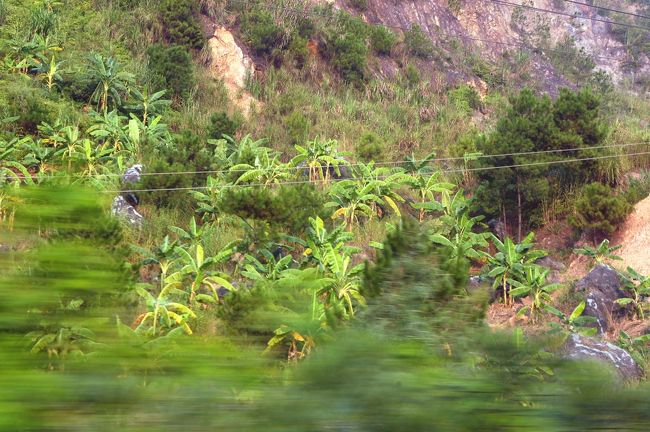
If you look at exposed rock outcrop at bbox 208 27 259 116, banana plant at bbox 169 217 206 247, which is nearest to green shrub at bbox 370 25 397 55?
exposed rock outcrop at bbox 208 27 259 116

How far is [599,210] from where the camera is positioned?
15.9 m

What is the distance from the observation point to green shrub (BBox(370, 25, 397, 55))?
27.1 metres

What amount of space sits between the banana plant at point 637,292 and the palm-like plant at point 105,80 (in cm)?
1303

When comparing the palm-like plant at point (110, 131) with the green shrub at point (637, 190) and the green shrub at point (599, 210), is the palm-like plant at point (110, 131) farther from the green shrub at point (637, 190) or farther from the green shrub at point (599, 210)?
the green shrub at point (637, 190)

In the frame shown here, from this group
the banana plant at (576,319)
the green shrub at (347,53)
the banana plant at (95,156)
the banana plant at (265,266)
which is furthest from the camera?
the green shrub at (347,53)

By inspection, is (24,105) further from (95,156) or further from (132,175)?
(132,175)

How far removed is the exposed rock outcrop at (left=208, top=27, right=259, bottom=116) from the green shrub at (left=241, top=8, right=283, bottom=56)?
2.13 feet

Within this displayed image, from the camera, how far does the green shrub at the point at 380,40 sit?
88.9 ft

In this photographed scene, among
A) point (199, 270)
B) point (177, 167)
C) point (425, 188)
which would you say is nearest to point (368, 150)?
point (425, 188)

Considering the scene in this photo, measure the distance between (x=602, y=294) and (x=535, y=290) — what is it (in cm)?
134

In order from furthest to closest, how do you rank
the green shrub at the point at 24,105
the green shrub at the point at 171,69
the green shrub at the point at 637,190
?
the green shrub at the point at 171,69 < the green shrub at the point at 637,190 < the green shrub at the point at 24,105

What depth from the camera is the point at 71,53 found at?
19219 mm

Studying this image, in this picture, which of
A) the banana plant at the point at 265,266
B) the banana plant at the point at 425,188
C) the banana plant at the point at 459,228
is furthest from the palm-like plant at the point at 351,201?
the banana plant at the point at 265,266

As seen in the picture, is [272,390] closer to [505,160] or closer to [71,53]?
[505,160]
